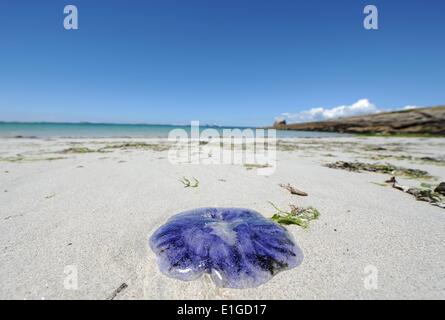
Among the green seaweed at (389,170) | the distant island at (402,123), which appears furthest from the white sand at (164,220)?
the distant island at (402,123)

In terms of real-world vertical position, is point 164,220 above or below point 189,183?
below

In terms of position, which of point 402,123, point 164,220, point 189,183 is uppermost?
point 402,123

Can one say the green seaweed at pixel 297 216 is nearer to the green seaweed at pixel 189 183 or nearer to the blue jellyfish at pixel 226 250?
the blue jellyfish at pixel 226 250

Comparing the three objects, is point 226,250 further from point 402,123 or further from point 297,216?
point 402,123

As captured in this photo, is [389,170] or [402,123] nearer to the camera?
[389,170]

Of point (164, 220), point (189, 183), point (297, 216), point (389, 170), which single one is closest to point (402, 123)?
point (389, 170)

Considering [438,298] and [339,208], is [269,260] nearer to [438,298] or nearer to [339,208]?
[438,298]
